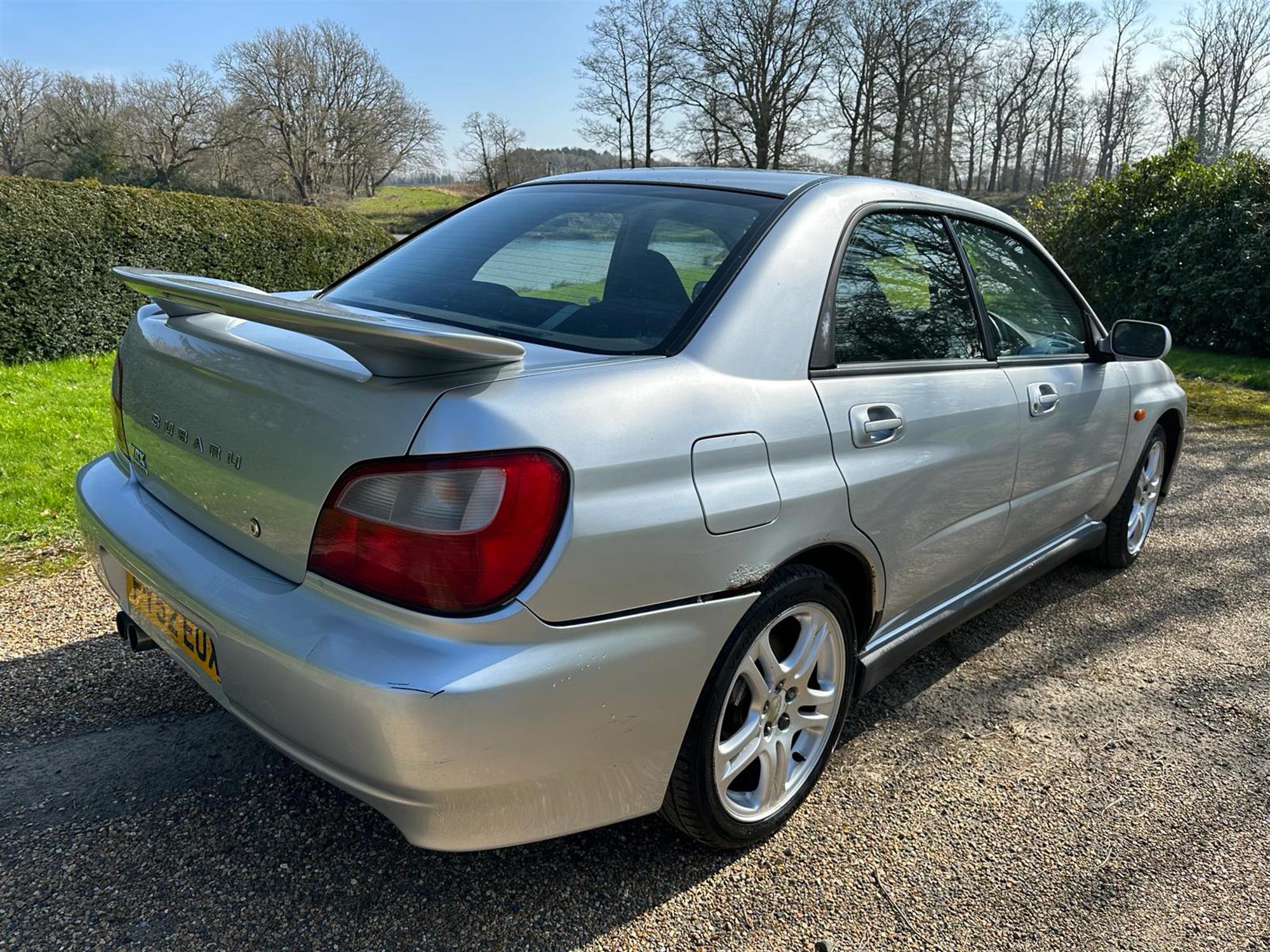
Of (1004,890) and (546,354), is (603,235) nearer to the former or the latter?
(546,354)

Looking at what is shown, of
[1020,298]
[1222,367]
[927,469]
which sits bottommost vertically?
[1222,367]

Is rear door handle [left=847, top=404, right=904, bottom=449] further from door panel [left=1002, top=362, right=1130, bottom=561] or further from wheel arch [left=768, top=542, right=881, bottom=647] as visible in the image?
door panel [left=1002, top=362, right=1130, bottom=561]

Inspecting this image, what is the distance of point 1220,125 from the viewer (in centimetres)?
5003

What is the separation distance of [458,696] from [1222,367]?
11509 millimetres

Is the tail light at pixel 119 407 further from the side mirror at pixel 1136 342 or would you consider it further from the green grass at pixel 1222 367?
the green grass at pixel 1222 367

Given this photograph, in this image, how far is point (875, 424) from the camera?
87.3 inches

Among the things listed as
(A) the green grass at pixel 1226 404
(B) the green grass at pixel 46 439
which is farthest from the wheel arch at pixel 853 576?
(A) the green grass at pixel 1226 404

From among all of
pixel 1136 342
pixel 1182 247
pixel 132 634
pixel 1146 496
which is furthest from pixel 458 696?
pixel 1182 247

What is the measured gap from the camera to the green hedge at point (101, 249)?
24.2ft

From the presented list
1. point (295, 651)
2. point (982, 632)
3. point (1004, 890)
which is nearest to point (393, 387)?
point (295, 651)

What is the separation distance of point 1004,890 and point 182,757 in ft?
7.11

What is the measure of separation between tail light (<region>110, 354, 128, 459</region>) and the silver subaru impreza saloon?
17 mm

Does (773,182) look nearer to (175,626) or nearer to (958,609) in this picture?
(958,609)

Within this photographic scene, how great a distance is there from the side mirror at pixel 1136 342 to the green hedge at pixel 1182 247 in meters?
8.99
